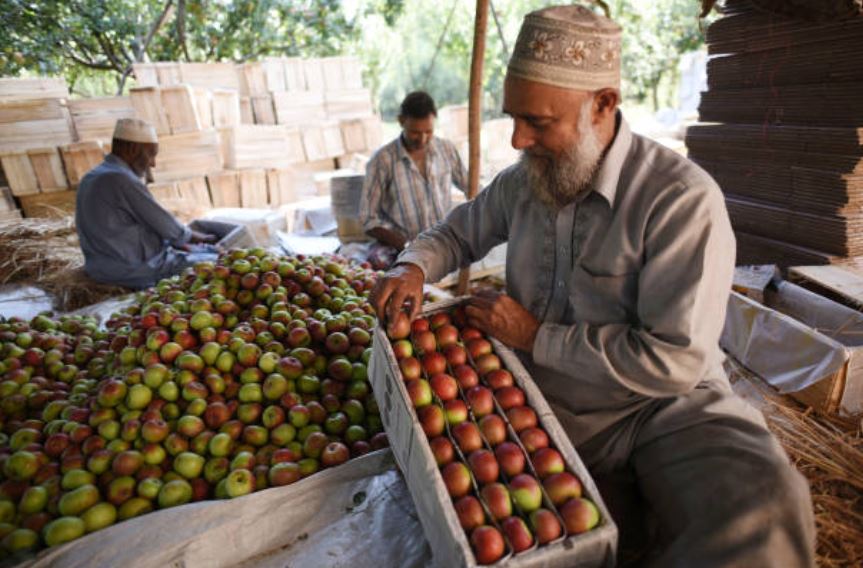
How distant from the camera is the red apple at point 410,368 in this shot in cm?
171

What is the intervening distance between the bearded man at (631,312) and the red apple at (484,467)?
0.40m

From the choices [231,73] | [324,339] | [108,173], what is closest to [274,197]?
[231,73]

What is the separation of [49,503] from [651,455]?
204cm

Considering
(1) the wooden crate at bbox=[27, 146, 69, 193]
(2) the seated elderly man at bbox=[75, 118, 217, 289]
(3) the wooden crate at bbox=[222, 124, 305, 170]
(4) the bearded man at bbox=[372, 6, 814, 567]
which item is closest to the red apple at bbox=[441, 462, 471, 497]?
(4) the bearded man at bbox=[372, 6, 814, 567]

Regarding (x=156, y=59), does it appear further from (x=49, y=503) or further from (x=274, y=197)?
(x=49, y=503)

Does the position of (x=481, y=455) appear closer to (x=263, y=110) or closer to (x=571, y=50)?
(x=571, y=50)

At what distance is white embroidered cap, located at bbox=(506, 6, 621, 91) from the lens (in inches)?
62.4

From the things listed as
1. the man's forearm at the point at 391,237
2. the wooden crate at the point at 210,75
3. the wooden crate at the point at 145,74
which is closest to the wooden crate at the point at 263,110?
the wooden crate at the point at 210,75

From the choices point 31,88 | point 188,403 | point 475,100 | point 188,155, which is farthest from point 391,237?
point 31,88

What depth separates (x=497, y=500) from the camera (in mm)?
1358

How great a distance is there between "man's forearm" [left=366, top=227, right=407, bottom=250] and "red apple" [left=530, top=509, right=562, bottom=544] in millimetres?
3342

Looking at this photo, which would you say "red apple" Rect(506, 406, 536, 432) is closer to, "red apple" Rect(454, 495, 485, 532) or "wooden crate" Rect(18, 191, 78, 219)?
"red apple" Rect(454, 495, 485, 532)

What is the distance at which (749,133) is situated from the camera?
381 cm

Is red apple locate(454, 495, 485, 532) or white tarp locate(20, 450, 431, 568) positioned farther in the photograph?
white tarp locate(20, 450, 431, 568)
